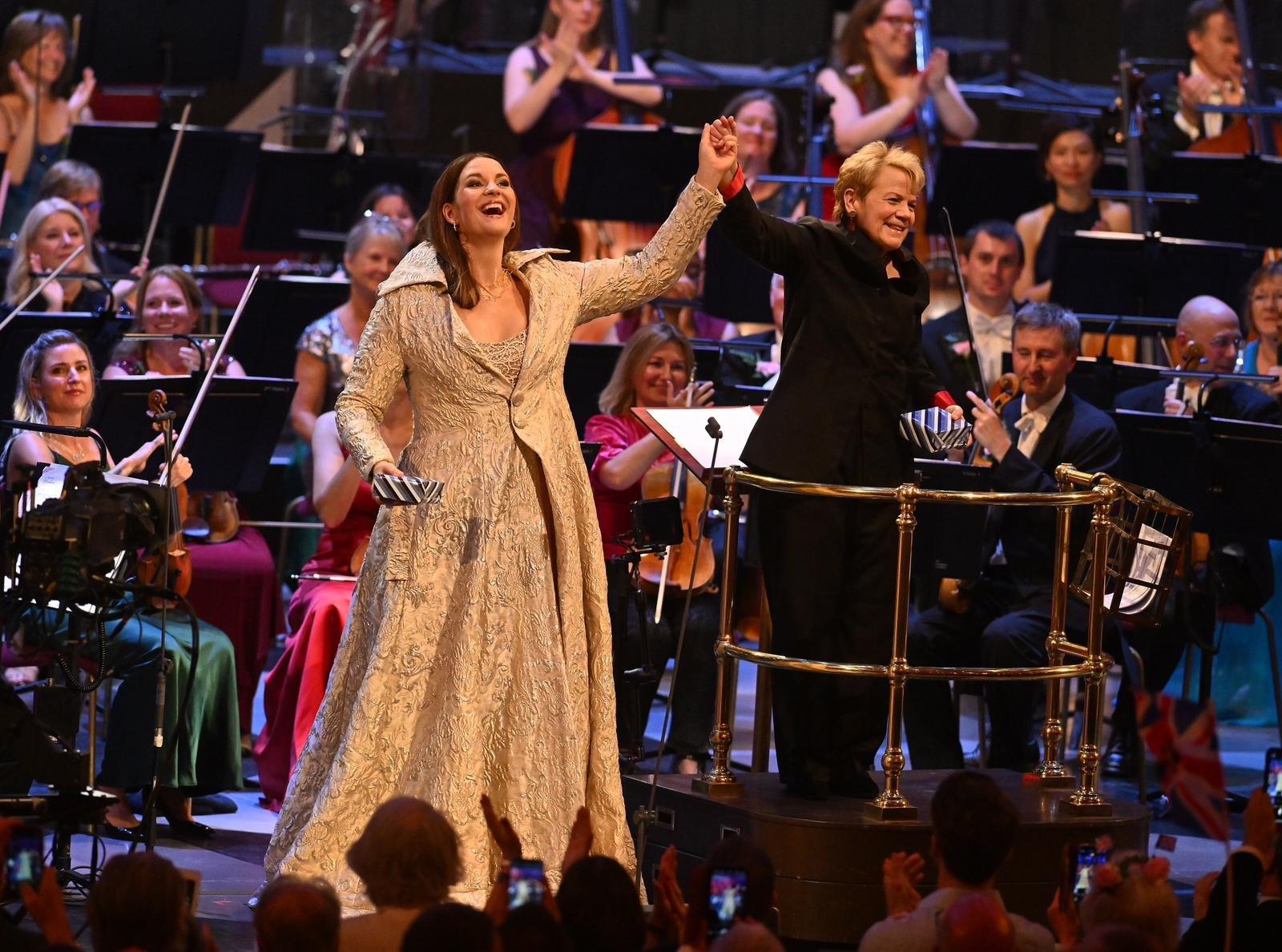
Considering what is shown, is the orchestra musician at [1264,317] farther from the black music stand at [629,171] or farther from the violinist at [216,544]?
the violinist at [216,544]

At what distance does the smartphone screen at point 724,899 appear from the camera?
311 cm

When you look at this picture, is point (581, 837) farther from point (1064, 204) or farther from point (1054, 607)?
point (1064, 204)

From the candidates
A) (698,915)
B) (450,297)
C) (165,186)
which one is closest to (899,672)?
(450,297)

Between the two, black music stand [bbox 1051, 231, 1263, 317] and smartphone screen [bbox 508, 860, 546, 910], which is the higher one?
black music stand [bbox 1051, 231, 1263, 317]

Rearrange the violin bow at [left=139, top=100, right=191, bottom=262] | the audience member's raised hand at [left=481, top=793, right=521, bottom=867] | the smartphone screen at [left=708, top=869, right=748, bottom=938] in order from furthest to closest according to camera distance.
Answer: the violin bow at [left=139, top=100, right=191, bottom=262], the audience member's raised hand at [left=481, top=793, right=521, bottom=867], the smartphone screen at [left=708, top=869, right=748, bottom=938]

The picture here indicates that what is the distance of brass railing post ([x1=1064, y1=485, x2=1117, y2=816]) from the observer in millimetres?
4641

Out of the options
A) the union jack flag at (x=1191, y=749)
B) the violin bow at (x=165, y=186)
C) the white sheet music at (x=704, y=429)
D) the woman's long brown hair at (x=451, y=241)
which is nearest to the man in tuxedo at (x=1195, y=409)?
the white sheet music at (x=704, y=429)

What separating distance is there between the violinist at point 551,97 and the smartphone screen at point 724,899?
20.9 ft

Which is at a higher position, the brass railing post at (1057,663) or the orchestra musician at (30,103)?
the orchestra musician at (30,103)

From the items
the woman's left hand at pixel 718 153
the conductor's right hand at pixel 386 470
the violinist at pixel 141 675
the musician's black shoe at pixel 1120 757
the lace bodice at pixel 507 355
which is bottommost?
the musician's black shoe at pixel 1120 757

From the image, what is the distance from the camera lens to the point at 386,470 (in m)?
4.12

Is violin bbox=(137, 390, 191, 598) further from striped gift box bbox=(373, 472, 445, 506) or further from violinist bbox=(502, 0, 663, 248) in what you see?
violinist bbox=(502, 0, 663, 248)

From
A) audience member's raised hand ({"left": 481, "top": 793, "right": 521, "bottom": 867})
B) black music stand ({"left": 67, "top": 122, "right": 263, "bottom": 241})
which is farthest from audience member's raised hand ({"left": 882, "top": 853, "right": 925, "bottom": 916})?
black music stand ({"left": 67, "top": 122, "right": 263, "bottom": 241})

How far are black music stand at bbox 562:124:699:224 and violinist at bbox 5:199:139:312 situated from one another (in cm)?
192
